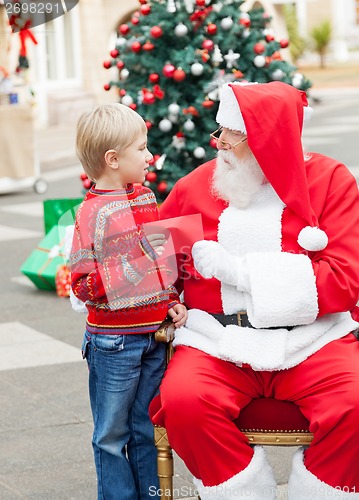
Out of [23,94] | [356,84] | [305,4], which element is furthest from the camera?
[305,4]

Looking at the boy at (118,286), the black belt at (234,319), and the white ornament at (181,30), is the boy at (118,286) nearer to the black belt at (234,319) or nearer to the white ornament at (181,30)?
the black belt at (234,319)

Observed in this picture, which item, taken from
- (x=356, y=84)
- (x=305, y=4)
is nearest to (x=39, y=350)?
(x=356, y=84)

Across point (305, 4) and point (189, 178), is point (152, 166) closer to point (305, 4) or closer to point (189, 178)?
point (189, 178)

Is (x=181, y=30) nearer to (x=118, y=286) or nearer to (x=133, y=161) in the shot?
(x=133, y=161)

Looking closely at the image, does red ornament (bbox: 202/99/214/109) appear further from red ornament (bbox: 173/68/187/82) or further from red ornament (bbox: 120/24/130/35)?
red ornament (bbox: 120/24/130/35)

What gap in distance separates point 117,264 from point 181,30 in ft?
11.3

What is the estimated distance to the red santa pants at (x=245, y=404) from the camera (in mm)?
3145

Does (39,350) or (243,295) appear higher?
(243,295)

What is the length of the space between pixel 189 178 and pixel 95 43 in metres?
19.5

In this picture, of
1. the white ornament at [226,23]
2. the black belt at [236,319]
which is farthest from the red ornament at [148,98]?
the black belt at [236,319]

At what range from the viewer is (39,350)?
18.7 ft

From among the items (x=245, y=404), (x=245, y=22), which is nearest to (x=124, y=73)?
(x=245, y=22)

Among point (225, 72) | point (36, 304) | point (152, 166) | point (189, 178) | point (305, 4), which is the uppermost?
point (189, 178)

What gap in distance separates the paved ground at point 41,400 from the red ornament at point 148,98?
4.41 ft
